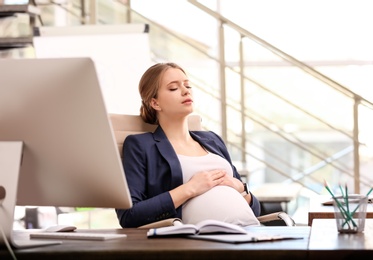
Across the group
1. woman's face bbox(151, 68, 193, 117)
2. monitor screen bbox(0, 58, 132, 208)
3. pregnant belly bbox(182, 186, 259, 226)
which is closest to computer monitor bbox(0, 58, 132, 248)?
monitor screen bbox(0, 58, 132, 208)

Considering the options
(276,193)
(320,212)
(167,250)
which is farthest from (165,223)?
(276,193)

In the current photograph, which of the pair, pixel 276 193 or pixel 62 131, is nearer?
pixel 62 131

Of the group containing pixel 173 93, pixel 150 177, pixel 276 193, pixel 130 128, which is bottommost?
pixel 276 193

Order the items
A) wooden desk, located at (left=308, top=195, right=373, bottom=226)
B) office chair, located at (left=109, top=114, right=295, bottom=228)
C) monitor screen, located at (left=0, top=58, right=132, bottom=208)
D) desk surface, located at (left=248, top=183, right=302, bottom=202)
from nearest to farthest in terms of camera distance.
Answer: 1. monitor screen, located at (left=0, top=58, right=132, bottom=208)
2. wooden desk, located at (left=308, top=195, right=373, bottom=226)
3. office chair, located at (left=109, top=114, right=295, bottom=228)
4. desk surface, located at (left=248, top=183, right=302, bottom=202)

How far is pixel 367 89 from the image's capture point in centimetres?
675

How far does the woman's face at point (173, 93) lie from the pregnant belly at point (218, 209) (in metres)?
0.30

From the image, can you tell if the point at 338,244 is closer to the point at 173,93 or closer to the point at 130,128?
the point at 173,93

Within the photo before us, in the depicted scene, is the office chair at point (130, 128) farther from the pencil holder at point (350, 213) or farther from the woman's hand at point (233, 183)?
the pencil holder at point (350, 213)

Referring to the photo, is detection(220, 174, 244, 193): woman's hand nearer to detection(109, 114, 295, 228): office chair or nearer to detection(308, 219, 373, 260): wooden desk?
detection(109, 114, 295, 228): office chair

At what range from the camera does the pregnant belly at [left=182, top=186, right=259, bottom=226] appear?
8.68ft

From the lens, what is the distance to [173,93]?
283cm

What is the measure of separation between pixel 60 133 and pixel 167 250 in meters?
0.38

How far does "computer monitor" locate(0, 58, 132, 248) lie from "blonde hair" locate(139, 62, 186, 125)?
3.20 feet

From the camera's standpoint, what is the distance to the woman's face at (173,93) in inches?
110
